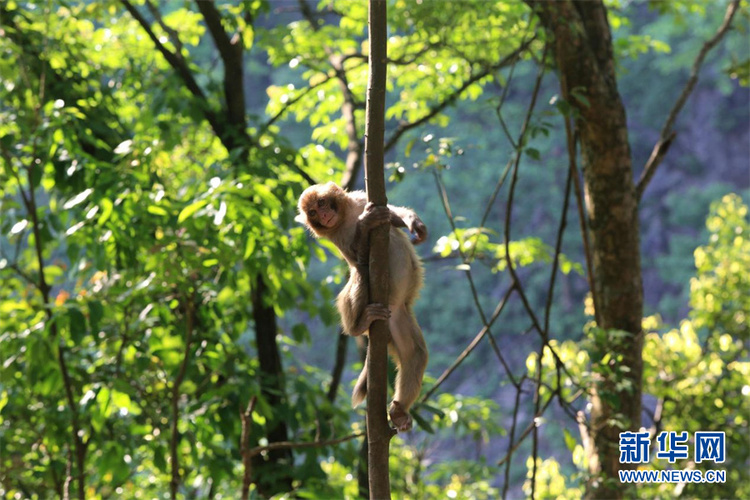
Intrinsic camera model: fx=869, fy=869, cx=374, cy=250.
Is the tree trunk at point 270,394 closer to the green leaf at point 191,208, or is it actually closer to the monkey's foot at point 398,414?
the green leaf at point 191,208

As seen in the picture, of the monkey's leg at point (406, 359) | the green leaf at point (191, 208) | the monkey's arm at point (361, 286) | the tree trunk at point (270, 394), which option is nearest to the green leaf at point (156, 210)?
the green leaf at point (191, 208)

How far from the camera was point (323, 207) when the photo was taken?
112 inches

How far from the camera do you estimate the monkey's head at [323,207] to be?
→ 286 cm

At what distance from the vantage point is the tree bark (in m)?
2.14

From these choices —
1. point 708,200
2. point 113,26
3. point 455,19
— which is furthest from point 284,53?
point 708,200

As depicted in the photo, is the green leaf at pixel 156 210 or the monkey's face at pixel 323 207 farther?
the green leaf at pixel 156 210

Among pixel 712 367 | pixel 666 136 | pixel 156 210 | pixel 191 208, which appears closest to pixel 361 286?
pixel 191 208

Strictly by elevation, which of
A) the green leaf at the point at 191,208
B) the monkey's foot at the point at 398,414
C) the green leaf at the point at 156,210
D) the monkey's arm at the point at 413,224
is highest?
the green leaf at the point at 156,210

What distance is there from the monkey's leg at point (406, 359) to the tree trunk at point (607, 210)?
1676mm

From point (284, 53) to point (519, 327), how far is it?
45.9 feet

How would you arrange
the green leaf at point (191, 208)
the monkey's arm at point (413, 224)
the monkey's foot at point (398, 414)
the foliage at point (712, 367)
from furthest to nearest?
1. the foliage at point (712, 367)
2. the green leaf at point (191, 208)
3. the monkey's foot at point (398, 414)
4. the monkey's arm at point (413, 224)

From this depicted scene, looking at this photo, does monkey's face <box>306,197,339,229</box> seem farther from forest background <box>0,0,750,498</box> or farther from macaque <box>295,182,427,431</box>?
forest background <box>0,0,750,498</box>

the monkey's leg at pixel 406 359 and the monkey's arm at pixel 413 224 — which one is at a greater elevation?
the monkey's arm at pixel 413 224

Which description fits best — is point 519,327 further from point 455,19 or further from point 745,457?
point 455,19
